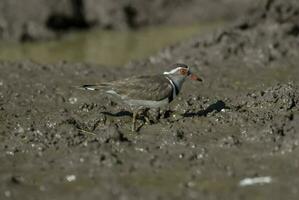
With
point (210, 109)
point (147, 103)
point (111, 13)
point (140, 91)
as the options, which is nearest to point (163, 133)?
point (147, 103)

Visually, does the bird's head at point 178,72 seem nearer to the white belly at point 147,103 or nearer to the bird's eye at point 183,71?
the bird's eye at point 183,71

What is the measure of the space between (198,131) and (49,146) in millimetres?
2049

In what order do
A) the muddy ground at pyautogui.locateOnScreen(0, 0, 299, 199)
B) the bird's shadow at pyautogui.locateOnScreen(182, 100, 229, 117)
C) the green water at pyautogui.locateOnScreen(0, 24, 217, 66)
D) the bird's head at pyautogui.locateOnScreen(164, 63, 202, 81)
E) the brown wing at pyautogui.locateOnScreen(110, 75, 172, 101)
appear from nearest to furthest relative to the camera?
1. the muddy ground at pyautogui.locateOnScreen(0, 0, 299, 199)
2. the brown wing at pyautogui.locateOnScreen(110, 75, 172, 101)
3. the bird's head at pyautogui.locateOnScreen(164, 63, 202, 81)
4. the bird's shadow at pyautogui.locateOnScreen(182, 100, 229, 117)
5. the green water at pyautogui.locateOnScreen(0, 24, 217, 66)

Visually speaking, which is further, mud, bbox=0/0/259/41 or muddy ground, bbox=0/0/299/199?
mud, bbox=0/0/259/41

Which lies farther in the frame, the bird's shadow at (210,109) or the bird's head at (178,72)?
the bird's shadow at (210,109)

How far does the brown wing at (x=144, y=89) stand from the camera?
11.3 meters

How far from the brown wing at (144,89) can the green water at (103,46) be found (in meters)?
6.86

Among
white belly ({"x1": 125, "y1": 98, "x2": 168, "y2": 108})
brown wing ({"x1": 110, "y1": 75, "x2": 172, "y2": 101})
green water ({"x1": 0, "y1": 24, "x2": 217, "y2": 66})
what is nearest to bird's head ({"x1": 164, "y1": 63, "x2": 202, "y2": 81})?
brown wing ({"x1": 110, "y1": 75, "x2": 172, "y2": 101})

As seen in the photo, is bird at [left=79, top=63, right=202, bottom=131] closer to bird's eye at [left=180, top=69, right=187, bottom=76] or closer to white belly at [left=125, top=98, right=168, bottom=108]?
white belly at [left=125, top=98, right=168, bottom=108]

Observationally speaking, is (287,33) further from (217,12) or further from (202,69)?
(217,12)

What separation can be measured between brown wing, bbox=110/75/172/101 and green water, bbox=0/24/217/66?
270 inches

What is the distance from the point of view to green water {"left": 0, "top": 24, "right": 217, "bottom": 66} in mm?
19062

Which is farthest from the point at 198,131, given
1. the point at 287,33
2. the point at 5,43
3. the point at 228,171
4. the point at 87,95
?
the point at 5,43

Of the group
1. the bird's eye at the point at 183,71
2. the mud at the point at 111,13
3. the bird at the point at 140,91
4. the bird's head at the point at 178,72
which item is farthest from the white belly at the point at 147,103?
the mud at the point at 111,13
